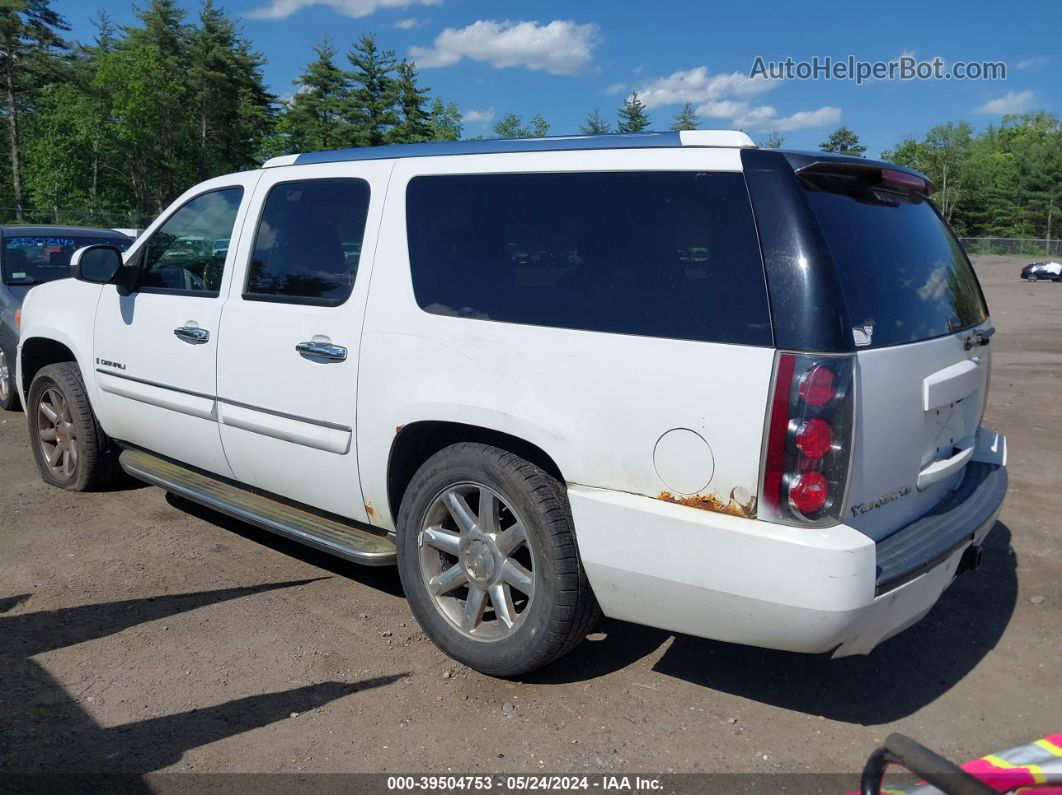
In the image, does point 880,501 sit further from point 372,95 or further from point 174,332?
point 372,95

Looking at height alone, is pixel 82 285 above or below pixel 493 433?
above

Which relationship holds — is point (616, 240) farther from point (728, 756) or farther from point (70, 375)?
point (70, 375)

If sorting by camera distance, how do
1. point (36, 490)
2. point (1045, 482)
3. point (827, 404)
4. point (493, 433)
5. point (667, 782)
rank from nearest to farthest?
point (827, 404), point (667, 782), point (493, 433), point (36, 490), point (1045, 482)

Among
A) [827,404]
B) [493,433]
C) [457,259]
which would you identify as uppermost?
[457,259]

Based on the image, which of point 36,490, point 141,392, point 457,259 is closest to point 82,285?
point 141,392

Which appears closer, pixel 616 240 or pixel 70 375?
pixel 616 240

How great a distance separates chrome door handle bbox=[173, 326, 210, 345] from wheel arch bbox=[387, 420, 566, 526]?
4.52 feet

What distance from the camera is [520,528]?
3391 millimetres

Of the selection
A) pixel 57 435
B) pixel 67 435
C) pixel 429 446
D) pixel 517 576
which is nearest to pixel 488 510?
pixel 517 576

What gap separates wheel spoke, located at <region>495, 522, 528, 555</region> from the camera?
11.1 feet

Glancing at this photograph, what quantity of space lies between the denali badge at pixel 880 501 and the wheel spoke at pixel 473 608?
4.78ft

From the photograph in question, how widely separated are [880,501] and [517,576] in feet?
4.32

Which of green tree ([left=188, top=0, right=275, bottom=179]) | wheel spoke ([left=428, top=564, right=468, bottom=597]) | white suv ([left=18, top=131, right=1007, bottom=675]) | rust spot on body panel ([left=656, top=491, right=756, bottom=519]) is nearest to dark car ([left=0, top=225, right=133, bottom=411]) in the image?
white suv ([left=18, top=131, right=1007, bottom=675])

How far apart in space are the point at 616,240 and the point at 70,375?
4010mm
